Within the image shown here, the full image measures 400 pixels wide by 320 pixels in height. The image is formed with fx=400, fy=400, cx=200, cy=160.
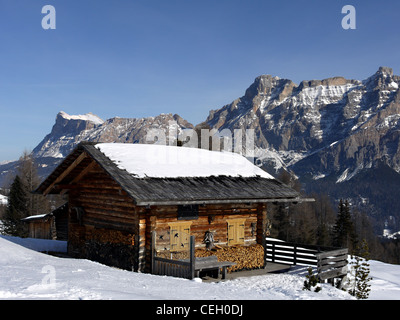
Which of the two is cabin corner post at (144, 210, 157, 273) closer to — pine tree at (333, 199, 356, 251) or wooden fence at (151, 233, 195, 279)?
wooden fence at (151, 233, 195, 279)

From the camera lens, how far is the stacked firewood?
54.3ft

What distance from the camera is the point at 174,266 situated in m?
14.0

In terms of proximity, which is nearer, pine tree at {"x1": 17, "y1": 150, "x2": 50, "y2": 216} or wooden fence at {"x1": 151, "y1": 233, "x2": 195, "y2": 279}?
wooden fence at {"x1": 151, "y1": 233, "x2": 195, "y2": 279}

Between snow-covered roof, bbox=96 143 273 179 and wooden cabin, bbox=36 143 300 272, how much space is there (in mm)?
48

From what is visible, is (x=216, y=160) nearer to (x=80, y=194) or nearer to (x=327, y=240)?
(x=80, y=194)

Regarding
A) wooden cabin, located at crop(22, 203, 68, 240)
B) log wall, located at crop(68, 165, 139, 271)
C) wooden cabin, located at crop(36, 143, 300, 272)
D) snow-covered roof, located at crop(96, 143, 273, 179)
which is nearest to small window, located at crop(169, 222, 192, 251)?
wooden cabin, located at crop(36, 143, 300, 272)

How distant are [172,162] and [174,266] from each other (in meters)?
5.60

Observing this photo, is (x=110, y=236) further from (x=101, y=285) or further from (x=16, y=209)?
(x=16, y=209)

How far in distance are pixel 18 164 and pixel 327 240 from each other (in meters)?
51.1

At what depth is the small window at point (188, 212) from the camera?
15898mm

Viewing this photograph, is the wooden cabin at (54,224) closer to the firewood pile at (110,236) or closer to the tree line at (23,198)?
the tree line at (23,198)

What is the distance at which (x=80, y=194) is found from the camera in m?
19.1
